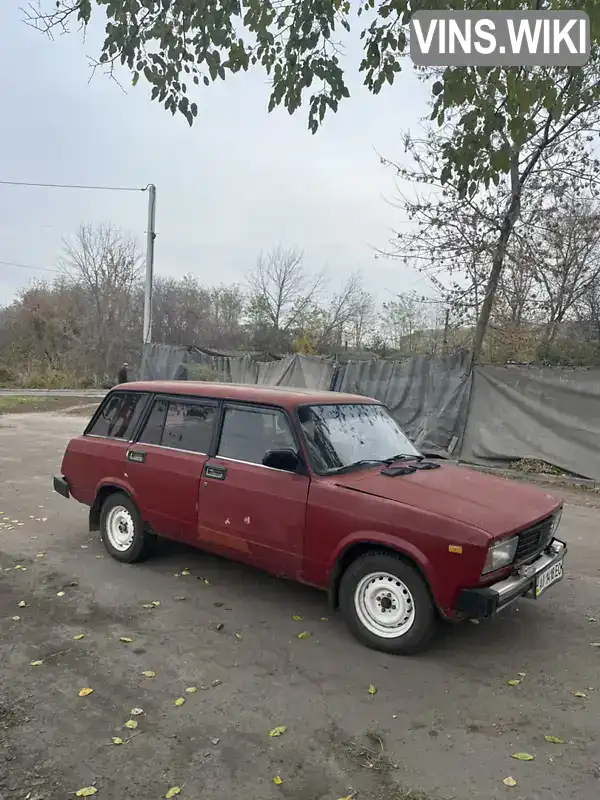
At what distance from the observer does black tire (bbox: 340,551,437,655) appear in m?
3.54

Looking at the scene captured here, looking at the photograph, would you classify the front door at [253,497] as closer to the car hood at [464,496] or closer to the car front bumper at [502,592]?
the car hood at [464,496]

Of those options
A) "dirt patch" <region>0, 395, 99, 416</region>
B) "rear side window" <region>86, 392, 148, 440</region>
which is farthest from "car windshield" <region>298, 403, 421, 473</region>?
"dirt patch" <region>0, 395, 99, 416</region>

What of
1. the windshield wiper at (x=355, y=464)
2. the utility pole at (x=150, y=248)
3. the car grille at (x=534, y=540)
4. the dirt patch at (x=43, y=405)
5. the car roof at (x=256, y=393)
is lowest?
the dirt patch at (x=43, y=405)

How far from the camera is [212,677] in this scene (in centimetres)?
342

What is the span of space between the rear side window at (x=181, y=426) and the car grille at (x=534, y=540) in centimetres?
249

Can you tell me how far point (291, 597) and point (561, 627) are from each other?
2.02 meters

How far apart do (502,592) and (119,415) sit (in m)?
3.82

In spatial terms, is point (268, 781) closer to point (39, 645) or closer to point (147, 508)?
point (39, 645)

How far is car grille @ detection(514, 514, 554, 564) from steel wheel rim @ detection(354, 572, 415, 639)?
749 mm

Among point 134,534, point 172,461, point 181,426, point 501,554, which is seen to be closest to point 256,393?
point 181,426

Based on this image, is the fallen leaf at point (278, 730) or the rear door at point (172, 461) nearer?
the fallen leaf at point (278, 730)

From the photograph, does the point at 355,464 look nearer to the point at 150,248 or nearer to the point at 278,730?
the point at 278,730

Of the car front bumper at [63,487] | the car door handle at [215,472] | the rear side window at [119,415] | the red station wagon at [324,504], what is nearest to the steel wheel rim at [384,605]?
the red station wagon at [324,504]

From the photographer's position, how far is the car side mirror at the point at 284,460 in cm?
410
